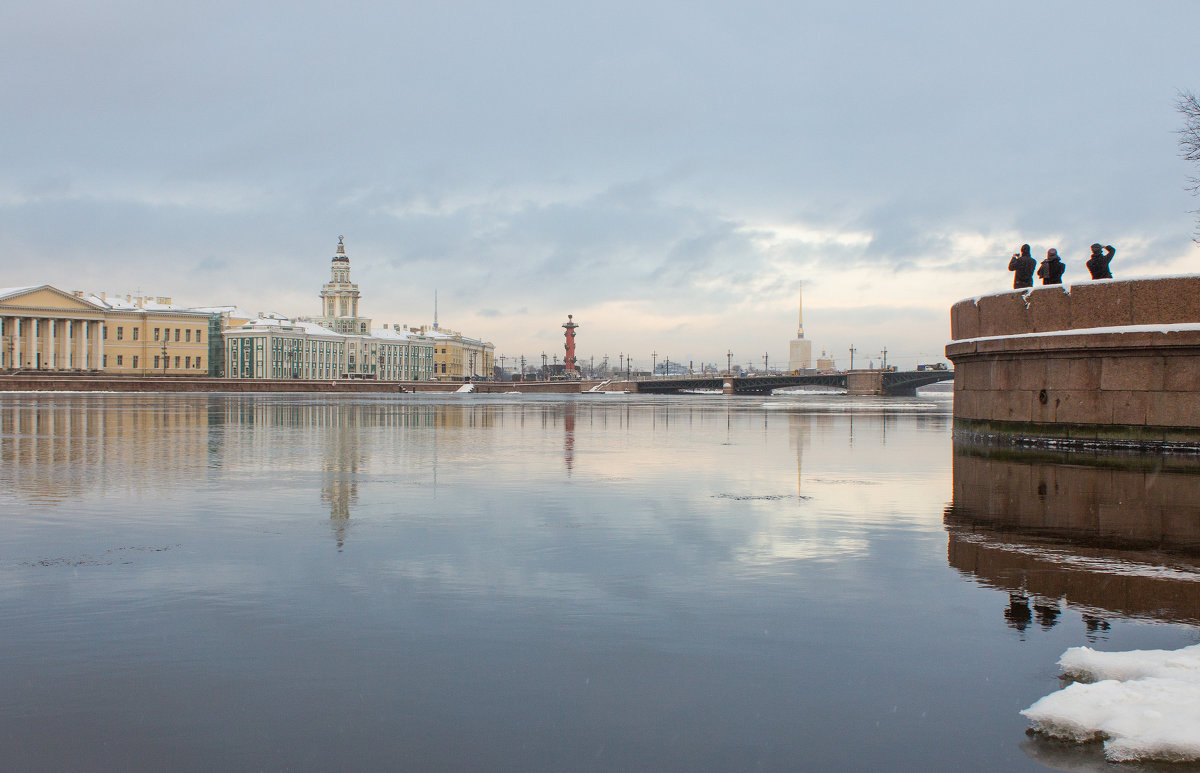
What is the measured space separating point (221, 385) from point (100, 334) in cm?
3304

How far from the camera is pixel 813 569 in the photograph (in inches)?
268

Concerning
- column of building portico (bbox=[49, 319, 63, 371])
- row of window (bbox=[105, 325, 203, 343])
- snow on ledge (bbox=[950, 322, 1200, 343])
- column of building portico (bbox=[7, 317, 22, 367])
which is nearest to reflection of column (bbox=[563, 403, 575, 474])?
snow on ledge (bbox=[950, 322, 1200, 343])

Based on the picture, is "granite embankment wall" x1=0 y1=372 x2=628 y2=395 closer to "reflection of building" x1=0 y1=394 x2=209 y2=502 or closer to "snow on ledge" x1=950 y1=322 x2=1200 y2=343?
"reflection of building" x1=0 y1=394 x2=209 y2=502

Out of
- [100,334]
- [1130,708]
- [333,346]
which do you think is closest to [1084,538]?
[1130,708]

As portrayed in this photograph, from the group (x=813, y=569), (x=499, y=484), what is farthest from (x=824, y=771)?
(x=499, y=484)

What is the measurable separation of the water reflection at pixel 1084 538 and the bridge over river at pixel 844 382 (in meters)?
80.6

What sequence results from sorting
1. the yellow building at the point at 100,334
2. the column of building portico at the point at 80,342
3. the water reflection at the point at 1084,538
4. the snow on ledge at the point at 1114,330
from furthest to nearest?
the column of building portico at the point at 80,342
the yellow building at the point at 100,334
the snow on ledge at the point at 1114,330
the water reflection at the point at 1084,538

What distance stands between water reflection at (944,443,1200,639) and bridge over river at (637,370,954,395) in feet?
264

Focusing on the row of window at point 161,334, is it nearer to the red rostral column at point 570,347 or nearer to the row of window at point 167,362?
the row of window at point 167,362

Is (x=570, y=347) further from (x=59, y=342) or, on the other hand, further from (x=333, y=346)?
(x=59, y=342)

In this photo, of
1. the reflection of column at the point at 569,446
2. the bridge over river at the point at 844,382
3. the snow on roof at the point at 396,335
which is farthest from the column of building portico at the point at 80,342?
the reflection of column at the point at 569,446

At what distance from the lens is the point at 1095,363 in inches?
666

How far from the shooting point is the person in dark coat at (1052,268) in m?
19.3

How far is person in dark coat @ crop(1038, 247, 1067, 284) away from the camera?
19.3 meters
